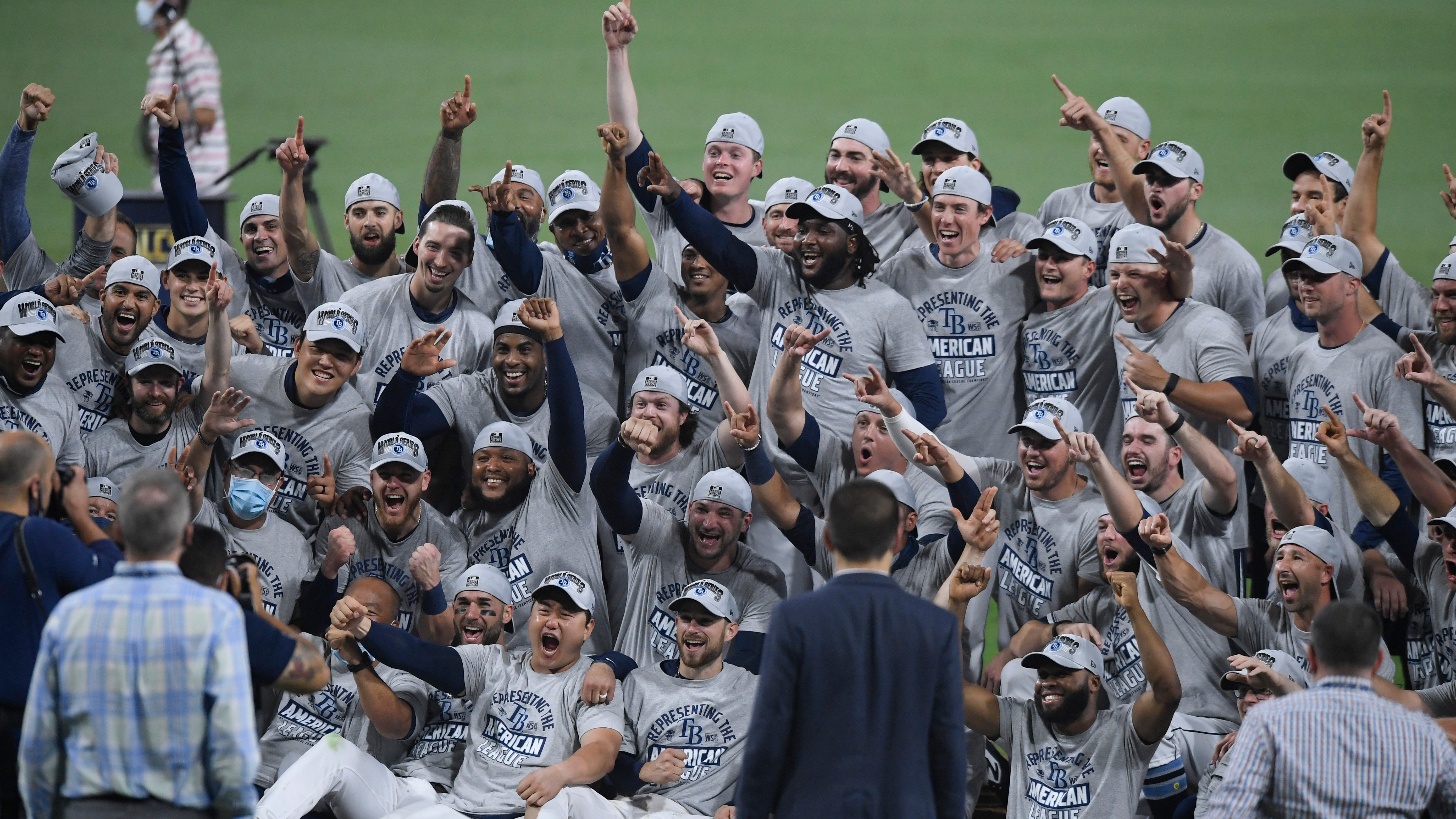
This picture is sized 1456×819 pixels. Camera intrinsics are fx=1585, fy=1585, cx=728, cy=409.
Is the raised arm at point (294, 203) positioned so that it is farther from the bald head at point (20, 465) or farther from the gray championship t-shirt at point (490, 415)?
the bald head at point (20, 465)

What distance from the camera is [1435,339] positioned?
6.68m

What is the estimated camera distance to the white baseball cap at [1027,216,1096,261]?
22.6 feet

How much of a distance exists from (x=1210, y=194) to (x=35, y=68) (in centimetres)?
1019

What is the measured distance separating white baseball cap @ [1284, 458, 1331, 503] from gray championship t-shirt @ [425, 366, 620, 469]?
2881mm

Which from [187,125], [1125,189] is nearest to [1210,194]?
[1125,189]

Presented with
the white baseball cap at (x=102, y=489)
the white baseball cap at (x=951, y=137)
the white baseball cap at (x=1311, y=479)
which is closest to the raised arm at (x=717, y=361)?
the white baseball cap at (x=951, y=137)

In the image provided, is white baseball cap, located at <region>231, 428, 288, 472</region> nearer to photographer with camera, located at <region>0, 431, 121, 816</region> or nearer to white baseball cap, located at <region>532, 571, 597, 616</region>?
white baseball cap, located at <region>532, 571, 597, 616</region>

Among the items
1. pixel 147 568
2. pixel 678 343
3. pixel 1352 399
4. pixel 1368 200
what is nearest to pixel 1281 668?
pixel 1352 399

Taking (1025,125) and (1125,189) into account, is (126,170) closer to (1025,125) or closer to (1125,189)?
(1025,125)

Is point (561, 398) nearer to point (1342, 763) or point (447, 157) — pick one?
point (447, 157)

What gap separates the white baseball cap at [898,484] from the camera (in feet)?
20.2

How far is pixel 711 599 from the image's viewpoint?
19.8 feet

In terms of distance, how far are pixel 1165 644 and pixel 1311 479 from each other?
945mm

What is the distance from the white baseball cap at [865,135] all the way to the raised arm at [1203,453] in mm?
2199
